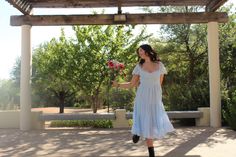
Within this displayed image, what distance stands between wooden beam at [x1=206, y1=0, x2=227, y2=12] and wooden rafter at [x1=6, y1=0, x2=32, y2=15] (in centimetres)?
528

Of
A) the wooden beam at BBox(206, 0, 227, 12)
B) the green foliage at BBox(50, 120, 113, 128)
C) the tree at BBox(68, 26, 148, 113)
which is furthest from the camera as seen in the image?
the tree at BBox(68, 26, 148, 113)

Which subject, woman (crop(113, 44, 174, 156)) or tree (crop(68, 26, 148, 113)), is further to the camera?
tree (crop(68, 26, 148, 113))

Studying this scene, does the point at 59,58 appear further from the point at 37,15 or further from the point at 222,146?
the point at 222,146

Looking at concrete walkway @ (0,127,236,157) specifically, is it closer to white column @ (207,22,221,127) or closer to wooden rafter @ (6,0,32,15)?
white column @ (207,22,221,127)

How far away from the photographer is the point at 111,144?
7.58 meters

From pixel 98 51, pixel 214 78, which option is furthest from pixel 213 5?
pixel 98 51

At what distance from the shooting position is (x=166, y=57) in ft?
66.1

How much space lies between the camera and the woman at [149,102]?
545 cm

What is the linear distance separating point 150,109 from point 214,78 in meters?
5.70

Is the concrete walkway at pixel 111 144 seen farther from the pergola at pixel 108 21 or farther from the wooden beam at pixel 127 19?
the wooden beam at pixel 127 19

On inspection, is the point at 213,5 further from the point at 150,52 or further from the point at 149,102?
the point at 149,102

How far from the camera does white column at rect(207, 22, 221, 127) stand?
1062 cm

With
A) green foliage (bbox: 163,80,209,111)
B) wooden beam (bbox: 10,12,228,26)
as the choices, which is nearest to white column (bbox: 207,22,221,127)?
wooden beam (bbox: 10,12,228,26)

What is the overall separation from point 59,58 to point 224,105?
11.5m
